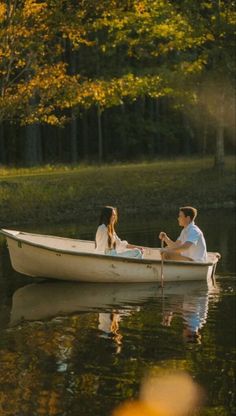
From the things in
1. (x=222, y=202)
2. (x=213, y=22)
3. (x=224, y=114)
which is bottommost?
(x=222, y=202)

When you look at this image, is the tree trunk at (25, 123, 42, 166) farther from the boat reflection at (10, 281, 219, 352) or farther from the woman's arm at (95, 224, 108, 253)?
the boat reflection at (10, 281, 219, 352)

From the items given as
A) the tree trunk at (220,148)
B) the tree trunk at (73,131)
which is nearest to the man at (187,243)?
the tree trunk at (220,148)

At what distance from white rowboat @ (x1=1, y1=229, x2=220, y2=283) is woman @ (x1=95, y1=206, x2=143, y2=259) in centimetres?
32

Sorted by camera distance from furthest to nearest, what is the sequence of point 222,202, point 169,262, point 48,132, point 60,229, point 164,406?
point 48,132 → point 222,202 → point 60,229 → point 169,262 → point 164,406

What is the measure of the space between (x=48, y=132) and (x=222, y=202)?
69.0 feet

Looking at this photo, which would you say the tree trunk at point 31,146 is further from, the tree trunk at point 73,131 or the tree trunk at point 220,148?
the tree trunk at point 220,148

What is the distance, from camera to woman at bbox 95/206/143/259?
1934 cm

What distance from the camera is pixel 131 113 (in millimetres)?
56938

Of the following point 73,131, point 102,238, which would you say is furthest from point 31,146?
point 102,238

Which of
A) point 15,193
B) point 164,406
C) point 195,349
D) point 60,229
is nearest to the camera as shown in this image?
point 164,406

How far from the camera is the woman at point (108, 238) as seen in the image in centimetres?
1934

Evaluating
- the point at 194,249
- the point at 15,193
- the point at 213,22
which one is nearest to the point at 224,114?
the point at 213,22

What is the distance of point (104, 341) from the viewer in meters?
14.2

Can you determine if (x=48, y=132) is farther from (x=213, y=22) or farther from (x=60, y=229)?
(x=60, y=229)
